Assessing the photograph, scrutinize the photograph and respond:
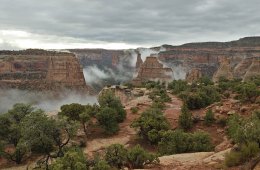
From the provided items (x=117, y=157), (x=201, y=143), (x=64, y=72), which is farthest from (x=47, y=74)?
(x=117, y=157)

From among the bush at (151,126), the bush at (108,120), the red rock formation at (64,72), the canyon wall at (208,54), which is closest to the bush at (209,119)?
the bush at (151,126)

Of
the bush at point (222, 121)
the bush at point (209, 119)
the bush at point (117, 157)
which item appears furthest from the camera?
the bush at point (209, 119)

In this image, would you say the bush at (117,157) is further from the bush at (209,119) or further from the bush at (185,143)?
the bush at (209,119)

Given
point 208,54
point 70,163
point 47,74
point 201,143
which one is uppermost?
point 208,54

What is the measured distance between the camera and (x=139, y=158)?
23984mm

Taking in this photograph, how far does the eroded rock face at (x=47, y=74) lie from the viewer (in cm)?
11244

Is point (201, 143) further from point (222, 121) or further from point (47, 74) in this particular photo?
point (47, 74)

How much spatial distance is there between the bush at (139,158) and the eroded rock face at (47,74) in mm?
88588

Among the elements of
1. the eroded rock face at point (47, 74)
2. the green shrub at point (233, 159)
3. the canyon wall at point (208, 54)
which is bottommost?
the eroded rock face at point (47, 74)

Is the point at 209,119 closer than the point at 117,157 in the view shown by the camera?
No

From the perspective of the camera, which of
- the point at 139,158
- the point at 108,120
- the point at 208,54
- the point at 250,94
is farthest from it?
the point at 208,54

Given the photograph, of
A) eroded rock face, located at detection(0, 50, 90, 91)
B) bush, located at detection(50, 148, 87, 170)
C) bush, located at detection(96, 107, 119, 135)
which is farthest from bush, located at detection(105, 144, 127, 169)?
eroded rock face, located at detection(0, 50, 90, 91)

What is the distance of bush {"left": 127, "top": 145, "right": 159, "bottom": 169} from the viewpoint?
2349cm

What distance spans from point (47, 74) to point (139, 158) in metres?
96.6
